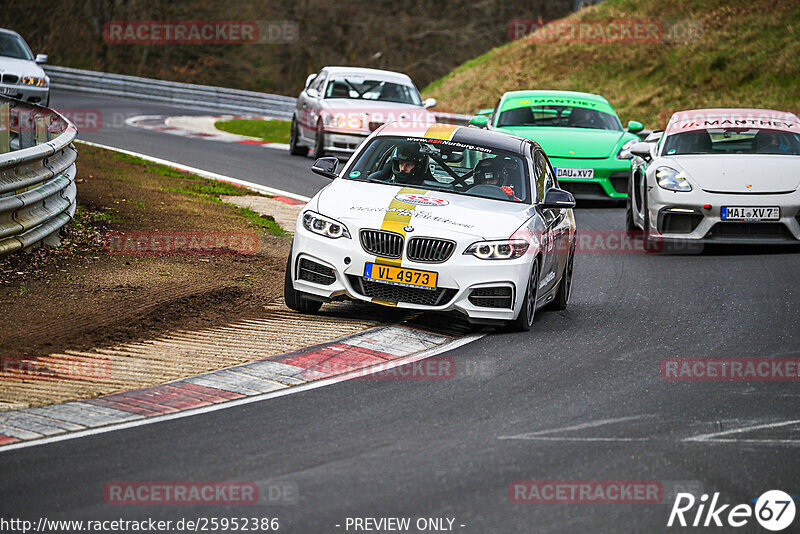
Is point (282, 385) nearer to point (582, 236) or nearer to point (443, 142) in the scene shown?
point (443, 142)

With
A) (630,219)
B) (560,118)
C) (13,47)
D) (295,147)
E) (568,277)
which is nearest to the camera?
(568,277)

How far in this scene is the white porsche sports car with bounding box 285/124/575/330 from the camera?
8898mm

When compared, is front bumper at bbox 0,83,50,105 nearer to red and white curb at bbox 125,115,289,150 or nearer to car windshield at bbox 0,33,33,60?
car windshield at bbox 0,33,33,60

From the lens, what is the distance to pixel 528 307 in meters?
9.22

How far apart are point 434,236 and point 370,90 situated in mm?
12934

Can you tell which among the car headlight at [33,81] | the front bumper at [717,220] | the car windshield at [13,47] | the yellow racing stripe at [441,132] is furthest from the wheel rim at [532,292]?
the car windshield at [13,47]

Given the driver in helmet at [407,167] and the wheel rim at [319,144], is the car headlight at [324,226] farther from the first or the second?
the wheel rim at [319,144]

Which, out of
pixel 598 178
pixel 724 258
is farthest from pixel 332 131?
pixel 724 258

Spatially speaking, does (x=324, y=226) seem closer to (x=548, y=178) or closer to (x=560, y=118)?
(x=548, y=178)

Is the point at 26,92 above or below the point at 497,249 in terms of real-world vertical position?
below

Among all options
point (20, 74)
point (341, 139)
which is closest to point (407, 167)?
point (341, 139)

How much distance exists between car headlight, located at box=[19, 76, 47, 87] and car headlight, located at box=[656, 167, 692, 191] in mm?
12955

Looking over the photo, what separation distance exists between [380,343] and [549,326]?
1.76 metres

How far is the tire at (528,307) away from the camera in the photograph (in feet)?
29.9
